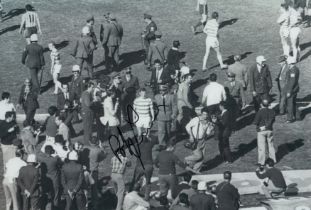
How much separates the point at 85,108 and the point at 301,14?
46.9ft

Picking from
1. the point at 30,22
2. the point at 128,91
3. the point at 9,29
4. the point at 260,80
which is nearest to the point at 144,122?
the point at 128,91

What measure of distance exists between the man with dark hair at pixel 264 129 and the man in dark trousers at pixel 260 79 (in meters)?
2.87

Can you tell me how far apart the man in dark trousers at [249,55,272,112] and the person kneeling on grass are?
5.02 meters

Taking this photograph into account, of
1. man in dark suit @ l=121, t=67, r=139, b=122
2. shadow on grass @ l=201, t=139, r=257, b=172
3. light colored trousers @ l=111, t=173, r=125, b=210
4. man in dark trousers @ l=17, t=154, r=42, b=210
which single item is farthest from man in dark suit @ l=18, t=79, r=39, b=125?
shadow on grass @ l=201, t=139, r=257, b=172

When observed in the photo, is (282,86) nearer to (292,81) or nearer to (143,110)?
(292,81)

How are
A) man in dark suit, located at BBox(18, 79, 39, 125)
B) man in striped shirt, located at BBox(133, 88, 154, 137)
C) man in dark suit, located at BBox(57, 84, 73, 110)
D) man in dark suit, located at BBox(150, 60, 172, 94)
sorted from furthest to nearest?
1. man in dark suit, located at BBox(150, 60, 172, 94)
2. man in dark suit, located at BBox(57, 84, 73, 110)
3. man in dark suit, located at BBox(18, 79, 39, 125)
4. man in striped shirt, located at BBox(133, 88, 154, 137)

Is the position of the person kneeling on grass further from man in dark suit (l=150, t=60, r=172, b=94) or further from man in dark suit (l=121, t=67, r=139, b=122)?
man in dark suit (l=150, t=60, r=172, b=94)

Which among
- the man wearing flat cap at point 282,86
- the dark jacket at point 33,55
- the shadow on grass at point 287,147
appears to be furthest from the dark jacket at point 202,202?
the dark jacket at point 33,55

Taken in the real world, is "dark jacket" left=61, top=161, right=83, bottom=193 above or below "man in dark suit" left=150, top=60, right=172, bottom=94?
below

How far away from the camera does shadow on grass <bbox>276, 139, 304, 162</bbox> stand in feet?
76.4

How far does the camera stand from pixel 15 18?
117 feet

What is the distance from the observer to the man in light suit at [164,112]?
22938 mm

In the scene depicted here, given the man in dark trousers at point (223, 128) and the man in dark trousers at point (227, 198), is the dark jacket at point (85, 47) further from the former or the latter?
the man in dark trousers at point (227, 198)

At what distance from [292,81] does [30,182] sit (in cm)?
948
